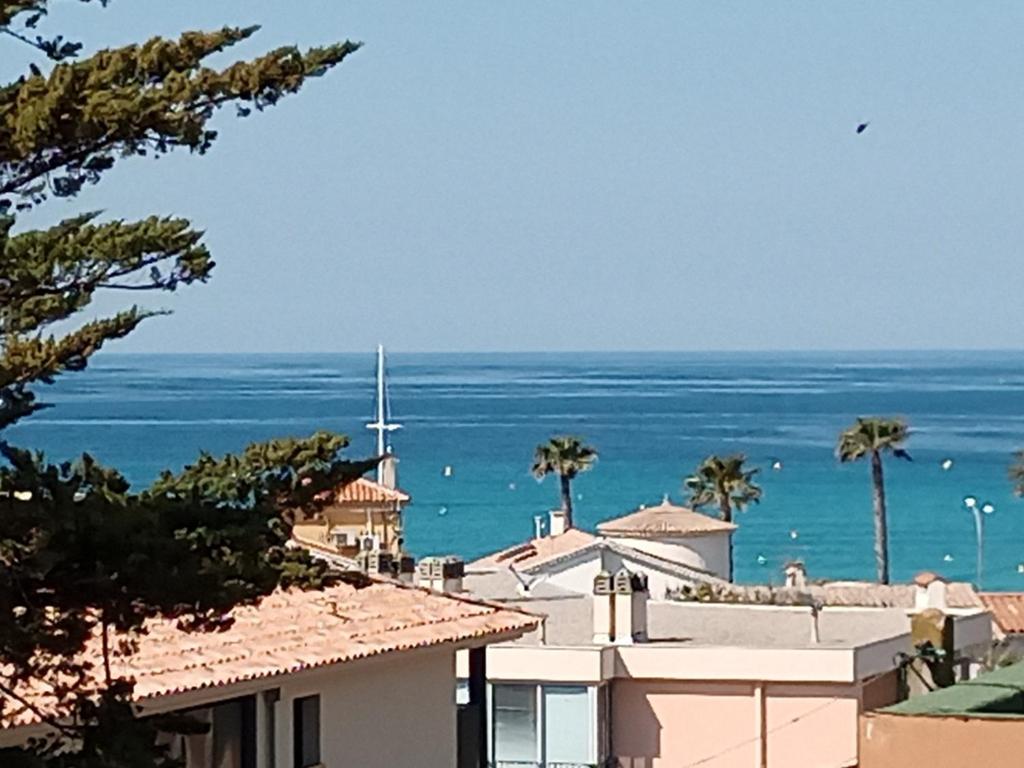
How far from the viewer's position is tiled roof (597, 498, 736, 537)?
5409 centimetres

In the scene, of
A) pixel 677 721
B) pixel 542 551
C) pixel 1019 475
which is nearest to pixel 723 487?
pixel 1019 475

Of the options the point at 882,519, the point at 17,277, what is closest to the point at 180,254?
the point at 17,277

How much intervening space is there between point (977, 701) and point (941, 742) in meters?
1.43

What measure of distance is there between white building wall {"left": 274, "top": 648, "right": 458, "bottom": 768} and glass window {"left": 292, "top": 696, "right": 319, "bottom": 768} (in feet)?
0.25

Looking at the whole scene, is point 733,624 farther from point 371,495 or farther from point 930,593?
point 371,495

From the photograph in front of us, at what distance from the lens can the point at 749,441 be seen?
18462 centimetres

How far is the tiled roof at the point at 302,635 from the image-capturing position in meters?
15.7

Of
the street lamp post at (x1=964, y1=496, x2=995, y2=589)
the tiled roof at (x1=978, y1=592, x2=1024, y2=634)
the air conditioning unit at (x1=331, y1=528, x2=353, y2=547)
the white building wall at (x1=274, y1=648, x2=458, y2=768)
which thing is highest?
the white building wall at (x1=274, y1=648, x2=458, y2=768)

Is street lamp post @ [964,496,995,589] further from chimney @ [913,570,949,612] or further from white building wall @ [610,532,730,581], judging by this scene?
chimney @ [913,570,949,612]

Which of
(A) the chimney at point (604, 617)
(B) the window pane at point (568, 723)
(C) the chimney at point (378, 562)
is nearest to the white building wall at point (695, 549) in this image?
(A) the chimney at point (604, 617)

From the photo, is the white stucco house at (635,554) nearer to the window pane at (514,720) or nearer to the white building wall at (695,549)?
the white building wall at (695,549)

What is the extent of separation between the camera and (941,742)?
13078 mm

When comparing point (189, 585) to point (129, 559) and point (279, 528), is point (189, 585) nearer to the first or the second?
point (129, 559)

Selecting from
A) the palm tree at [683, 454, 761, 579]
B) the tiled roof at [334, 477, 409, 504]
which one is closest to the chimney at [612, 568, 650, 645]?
the tiled roof at [334, 477, 409, 504]
